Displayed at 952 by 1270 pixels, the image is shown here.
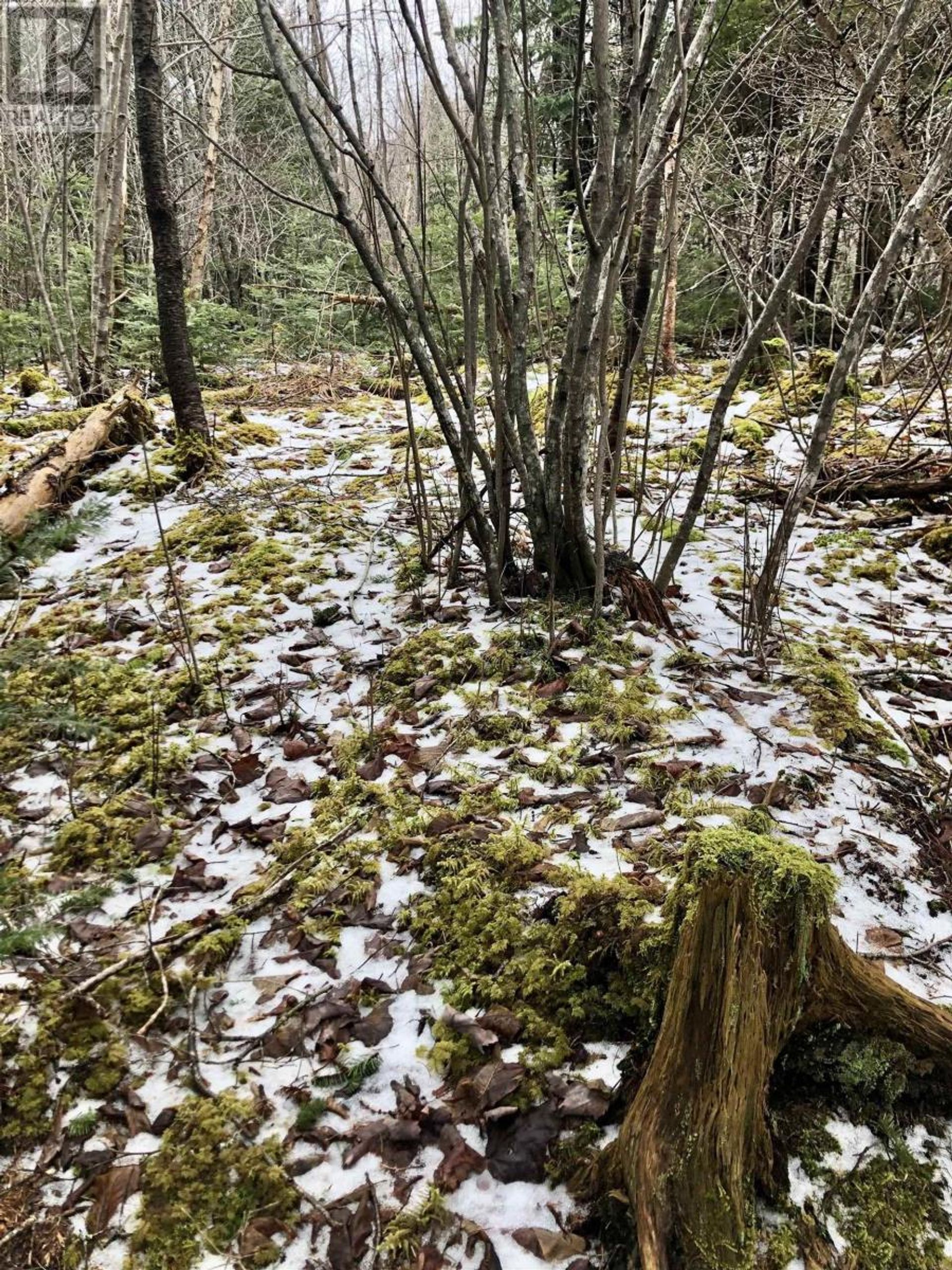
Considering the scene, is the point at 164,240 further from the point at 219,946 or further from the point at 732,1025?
the point at 732,1025

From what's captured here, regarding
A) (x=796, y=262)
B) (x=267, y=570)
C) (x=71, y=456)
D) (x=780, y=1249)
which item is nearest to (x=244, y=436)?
(x=71, y=456)

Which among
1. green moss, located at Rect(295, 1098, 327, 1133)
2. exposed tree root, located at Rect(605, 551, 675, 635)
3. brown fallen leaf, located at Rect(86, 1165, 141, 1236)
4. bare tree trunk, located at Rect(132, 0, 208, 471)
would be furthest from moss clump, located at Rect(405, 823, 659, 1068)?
bare tree trunk, located at Rect(132, 0, 208, 471)

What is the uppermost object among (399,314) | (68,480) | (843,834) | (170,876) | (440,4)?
(440,4)

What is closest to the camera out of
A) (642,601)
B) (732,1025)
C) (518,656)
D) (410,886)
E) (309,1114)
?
(732,1025)

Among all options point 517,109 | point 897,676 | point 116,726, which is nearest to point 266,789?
point 116,726

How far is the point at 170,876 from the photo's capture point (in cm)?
256

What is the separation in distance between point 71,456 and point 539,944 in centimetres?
535

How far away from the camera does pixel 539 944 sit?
2.10 metres

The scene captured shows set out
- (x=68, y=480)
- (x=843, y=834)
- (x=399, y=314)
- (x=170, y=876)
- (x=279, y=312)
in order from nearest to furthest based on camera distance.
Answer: (x=843, y=834) → (x=170, y=876) → (x=399, y=314) → (x=68, y=480) → (x=279, y=312)

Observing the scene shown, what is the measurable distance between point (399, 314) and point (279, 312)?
9.55 meters

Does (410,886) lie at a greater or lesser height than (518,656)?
lesser

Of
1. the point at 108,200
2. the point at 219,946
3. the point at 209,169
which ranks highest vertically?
the point at 209,169

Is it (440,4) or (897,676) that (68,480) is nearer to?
(440,4)

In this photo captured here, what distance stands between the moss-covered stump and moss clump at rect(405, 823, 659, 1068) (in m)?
0.25
